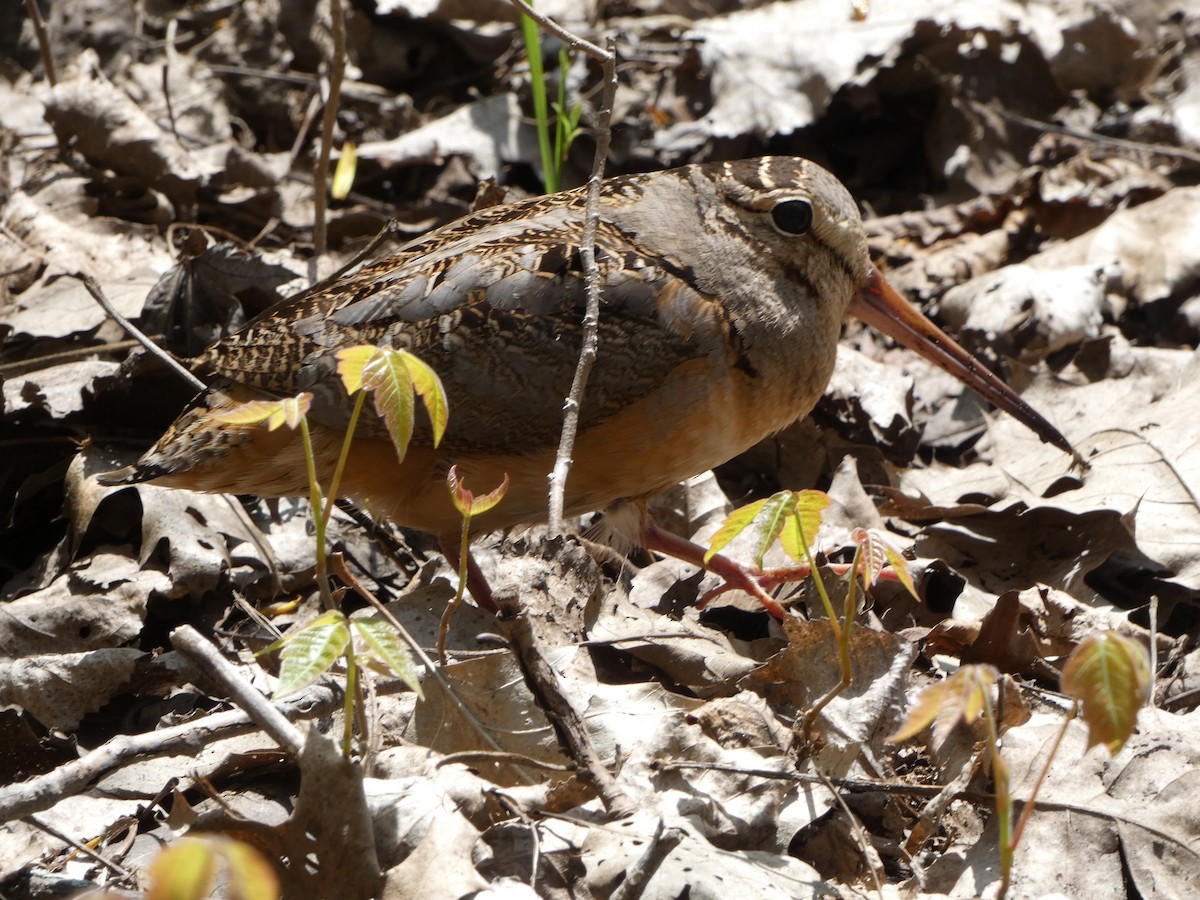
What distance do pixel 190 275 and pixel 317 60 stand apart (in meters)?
2.34

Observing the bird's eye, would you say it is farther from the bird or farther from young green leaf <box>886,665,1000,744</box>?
young green leaf <box>886,665,1000,744</box>

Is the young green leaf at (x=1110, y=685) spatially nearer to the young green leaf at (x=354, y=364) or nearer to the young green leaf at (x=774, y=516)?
the young green leaf at (x=774, y=516)

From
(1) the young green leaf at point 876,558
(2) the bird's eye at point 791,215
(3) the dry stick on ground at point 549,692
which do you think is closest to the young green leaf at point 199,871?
(3) the dry stick on ground at point 549,692

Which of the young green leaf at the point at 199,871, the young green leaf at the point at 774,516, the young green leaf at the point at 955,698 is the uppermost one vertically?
the young green leaf at the point at 199,871

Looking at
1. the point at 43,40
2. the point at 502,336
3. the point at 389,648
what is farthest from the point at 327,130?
the point at 389,648

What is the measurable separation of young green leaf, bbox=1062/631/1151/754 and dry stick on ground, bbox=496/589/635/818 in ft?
3.34

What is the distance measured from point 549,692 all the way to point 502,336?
111 cm

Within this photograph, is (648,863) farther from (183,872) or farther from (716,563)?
(716,563)

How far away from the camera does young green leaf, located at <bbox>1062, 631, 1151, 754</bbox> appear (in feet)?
6.63

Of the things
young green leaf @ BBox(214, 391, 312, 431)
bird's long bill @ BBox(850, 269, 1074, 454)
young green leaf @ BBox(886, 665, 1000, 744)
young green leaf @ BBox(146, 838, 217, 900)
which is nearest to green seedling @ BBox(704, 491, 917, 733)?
young green leaf @ BBox(886, 665, 1000, 744)

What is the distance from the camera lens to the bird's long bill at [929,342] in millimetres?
4316

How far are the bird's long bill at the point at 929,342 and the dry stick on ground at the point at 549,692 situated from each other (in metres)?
2.05

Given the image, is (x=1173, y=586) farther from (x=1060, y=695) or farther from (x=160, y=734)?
(x=160, y=734)

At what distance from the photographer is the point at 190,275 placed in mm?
4672
